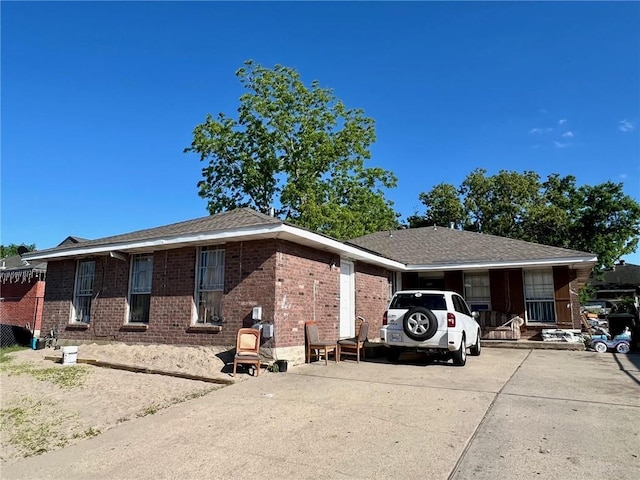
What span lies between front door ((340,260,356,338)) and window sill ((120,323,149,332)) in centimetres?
540

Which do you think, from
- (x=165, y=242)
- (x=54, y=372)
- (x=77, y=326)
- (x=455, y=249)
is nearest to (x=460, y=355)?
(x=165, y=242)

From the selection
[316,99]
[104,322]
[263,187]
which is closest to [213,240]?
[104,322]

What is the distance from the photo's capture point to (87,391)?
7453 mm

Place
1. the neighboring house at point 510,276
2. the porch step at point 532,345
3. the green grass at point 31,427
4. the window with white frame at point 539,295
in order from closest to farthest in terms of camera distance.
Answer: the green grass at point 31,427, the porch step at point 532,345, the neighboring house at point 510,276, the window with white frame at point 539,295

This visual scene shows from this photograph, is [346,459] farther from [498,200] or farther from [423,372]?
[498,200]

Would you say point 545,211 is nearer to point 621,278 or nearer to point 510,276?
point 621,278

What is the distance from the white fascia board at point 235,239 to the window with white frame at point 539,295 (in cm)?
559

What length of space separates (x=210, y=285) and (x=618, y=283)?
4034 centimetres

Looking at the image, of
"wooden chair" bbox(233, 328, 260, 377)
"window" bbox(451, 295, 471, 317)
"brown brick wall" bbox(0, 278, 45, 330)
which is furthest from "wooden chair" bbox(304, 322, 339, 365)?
"brown brick wall" bbox(0, 278, 45, 330)

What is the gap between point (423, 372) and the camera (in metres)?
9.08

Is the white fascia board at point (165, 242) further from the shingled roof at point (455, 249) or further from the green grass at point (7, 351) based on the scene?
the shingled roof at point (455, 249)

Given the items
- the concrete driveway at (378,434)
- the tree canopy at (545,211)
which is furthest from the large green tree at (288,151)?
the concrete driveway at (378,434)

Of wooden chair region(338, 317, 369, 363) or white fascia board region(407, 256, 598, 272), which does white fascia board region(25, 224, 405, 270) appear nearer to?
wooden chair region(338, 317, 369, 363)

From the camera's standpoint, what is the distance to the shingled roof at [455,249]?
15.1 metres
